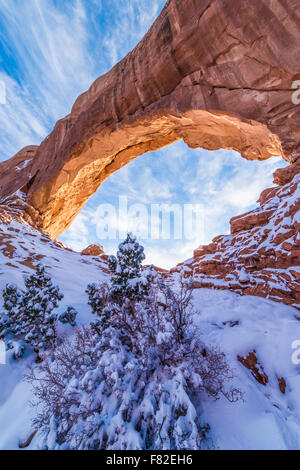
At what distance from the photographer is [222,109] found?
13.4 m

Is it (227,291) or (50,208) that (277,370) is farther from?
(50,208)

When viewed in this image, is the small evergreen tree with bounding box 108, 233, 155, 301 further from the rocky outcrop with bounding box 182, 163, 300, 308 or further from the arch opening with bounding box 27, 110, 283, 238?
the arch opening with bounding box 27, 110, 283, 238

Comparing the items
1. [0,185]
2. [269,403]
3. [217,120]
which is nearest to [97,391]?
[269,403]

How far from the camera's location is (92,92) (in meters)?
22.9

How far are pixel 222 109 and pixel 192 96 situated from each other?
2.84 m

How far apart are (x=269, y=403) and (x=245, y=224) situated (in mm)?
13973

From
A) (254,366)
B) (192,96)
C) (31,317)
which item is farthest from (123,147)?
(254,366)

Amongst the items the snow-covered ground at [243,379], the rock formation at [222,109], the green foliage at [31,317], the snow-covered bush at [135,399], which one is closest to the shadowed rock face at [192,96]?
the rock formation at [222,109]

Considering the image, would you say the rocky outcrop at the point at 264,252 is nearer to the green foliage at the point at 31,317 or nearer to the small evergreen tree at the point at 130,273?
the small evergreen tree at the point at 130,273

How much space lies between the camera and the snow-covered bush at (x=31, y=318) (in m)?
7.08

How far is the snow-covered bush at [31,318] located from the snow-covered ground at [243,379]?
0.74 meters

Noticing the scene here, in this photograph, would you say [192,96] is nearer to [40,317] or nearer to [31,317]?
[40,317]

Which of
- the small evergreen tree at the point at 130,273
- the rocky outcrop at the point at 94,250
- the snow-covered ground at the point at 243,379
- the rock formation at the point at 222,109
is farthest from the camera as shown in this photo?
the rocky outcrop at the point at 94,250

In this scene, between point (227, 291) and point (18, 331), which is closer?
point (18, 331)
